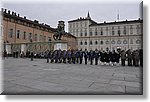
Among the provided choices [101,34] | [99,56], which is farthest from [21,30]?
[101,34]

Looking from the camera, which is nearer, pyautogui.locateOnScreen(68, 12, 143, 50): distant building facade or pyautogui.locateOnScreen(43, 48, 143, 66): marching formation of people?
pyautogui.locateOnScreen(43, 48, 143, 66): marching formation of people

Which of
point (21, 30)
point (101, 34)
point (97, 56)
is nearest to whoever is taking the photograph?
point (97, 56)

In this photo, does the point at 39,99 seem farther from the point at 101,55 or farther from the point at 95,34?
the point at 95,34

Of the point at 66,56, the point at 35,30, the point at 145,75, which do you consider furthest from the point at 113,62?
the point at 35,30

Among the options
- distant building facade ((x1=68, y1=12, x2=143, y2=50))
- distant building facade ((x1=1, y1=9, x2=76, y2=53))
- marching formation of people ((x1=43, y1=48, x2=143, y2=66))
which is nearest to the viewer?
marching formation of people ((x1=43, y1=48, x2=143, y2=66))

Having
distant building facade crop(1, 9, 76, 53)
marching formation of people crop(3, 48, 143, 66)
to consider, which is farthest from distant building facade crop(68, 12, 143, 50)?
marching formation of people crop(3, 48, 143, 66)

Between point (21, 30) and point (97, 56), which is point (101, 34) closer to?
point (21, 30)

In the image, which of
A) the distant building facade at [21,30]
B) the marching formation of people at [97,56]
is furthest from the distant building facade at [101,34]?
the marching formation of people at [97,56]

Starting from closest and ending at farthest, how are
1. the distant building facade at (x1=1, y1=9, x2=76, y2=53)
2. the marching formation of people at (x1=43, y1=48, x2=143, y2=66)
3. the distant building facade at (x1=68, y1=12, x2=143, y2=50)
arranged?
the marching formation of people at (x1=43, y1=48, x2=143, y2=66) → the distant building facade at (x1=1, y1=9, x2=76, y2=53) → the distant building facade at (x1=68, y1=12, x2=143, y2=50)

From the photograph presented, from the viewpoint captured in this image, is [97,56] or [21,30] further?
[21,30]

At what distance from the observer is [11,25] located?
28906mm

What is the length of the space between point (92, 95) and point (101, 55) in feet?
26.7

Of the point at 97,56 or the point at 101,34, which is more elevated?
the point at 101,34

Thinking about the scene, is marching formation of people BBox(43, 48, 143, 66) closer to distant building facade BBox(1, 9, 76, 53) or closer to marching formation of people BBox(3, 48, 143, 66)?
marching formation of people BBox(3, 48, 143, 66)
